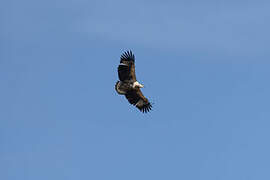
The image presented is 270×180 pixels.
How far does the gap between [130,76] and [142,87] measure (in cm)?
171

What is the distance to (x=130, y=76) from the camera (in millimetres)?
70688

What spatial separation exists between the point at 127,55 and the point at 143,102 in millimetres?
5183

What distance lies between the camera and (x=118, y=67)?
232ft

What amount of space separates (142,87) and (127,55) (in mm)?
2916

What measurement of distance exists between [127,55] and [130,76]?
171 cm

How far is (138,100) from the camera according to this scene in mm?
73875

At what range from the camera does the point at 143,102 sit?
7431 centimetres

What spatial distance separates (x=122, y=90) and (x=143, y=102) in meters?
3.38

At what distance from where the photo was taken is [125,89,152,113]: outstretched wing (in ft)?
238

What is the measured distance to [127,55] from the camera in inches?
2795

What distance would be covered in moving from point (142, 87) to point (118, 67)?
8.90 feet

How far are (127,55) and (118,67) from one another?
1.23 metres

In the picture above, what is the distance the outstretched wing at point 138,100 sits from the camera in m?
72.5
